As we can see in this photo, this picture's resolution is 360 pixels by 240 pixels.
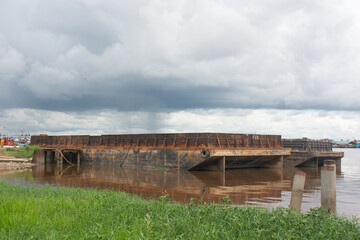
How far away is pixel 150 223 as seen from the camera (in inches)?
259

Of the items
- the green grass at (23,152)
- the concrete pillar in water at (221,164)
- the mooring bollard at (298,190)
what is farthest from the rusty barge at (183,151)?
the mooring bollard at (298,190)

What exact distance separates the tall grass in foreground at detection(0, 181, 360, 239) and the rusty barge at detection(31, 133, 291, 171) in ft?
48.0

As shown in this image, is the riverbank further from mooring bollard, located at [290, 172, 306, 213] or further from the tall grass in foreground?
mooring bollard, located at [290, 172, 306, 213]

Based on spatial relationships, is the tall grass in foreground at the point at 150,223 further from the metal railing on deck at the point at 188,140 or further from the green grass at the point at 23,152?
the green grass at the point at 23,152

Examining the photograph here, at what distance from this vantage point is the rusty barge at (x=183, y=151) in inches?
926

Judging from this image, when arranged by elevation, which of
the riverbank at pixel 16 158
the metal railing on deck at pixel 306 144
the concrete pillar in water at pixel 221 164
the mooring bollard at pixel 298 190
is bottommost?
the riverbank at pixel 16 158

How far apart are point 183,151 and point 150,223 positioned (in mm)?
17433

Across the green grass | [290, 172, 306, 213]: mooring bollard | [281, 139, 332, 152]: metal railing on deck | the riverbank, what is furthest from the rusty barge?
[290, 172, 306, 213]: mooring bollard

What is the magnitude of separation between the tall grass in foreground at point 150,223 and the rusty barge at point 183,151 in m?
14.6

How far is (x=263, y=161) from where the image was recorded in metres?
28.2

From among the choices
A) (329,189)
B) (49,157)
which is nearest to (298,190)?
(329,189)

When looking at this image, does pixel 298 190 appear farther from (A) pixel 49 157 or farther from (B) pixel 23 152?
(B) pixel 23 152

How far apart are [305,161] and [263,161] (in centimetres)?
522

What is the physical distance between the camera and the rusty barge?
77.2 ft
